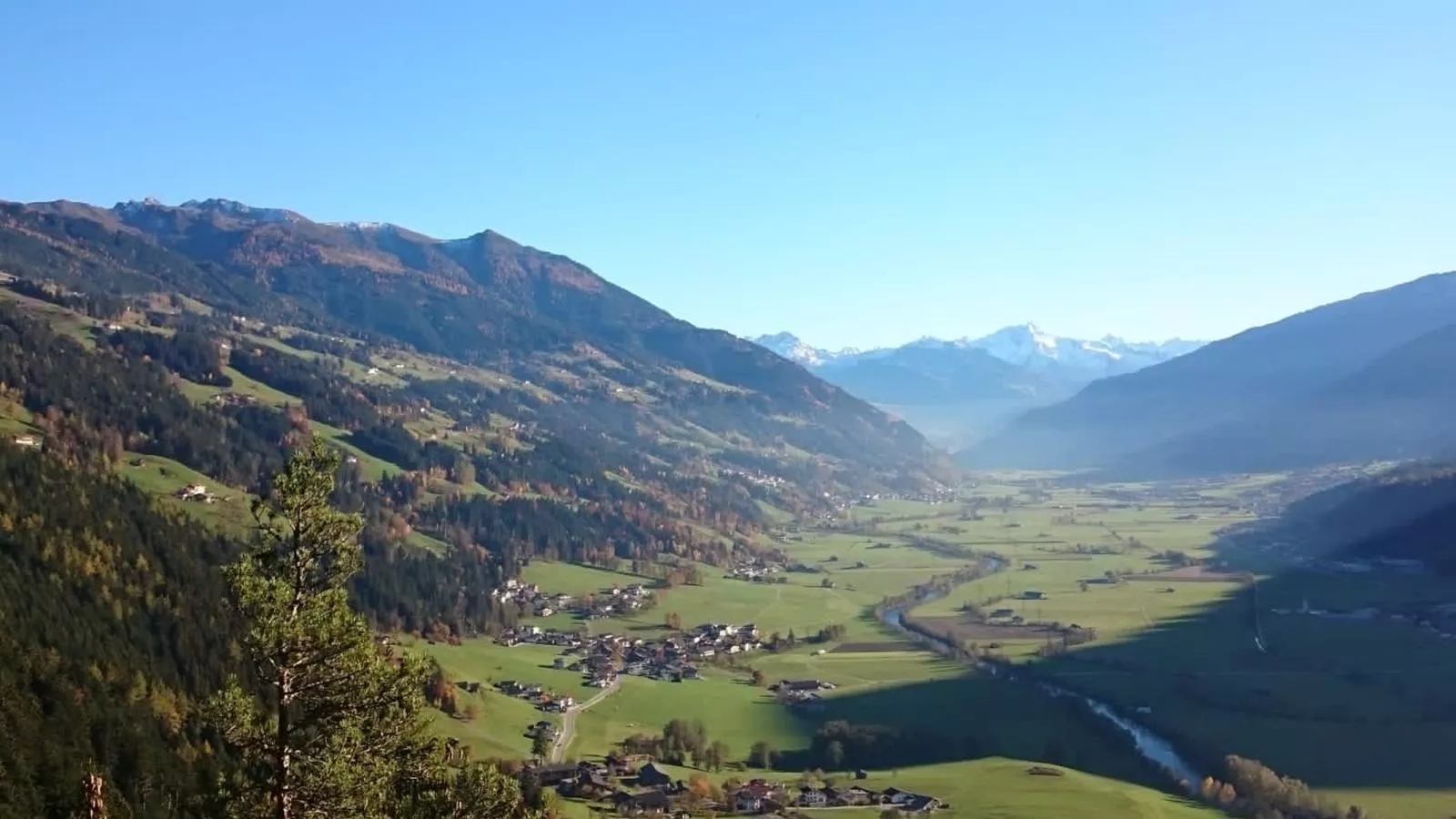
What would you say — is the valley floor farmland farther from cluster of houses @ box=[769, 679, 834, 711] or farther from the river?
the river

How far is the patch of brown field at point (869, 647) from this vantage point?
135m

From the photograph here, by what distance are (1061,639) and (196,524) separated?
343 feet

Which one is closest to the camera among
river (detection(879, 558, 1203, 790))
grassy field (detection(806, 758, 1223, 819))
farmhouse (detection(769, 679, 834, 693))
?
grassy field (detection(806, 758, 1223, 819))

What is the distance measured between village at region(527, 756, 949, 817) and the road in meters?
6.21

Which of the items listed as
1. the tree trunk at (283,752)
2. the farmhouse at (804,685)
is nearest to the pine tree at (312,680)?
the tree trunk at (283,752)

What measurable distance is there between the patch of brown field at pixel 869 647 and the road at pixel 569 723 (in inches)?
1260

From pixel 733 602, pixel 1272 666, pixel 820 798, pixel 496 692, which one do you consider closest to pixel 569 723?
pixel 496 692

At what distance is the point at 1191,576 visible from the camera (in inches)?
7146

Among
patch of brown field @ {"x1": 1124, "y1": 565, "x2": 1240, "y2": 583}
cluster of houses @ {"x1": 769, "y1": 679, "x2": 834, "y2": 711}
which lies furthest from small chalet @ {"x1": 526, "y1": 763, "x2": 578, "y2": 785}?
patch of brown field @ {"x1": 1124, "y1": 565, "x2": 1240, "y2": 583}

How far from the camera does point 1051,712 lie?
107m

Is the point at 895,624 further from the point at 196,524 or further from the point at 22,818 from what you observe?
the point at 22,818

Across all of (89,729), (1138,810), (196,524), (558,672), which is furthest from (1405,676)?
(196,524)

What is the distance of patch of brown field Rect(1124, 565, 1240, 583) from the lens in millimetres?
176375

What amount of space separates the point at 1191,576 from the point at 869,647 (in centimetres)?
7568
